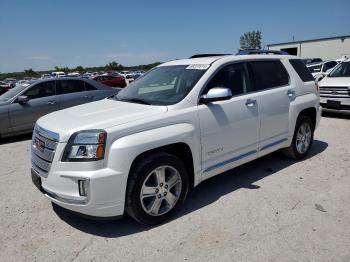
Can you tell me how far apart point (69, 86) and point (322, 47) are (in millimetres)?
49004

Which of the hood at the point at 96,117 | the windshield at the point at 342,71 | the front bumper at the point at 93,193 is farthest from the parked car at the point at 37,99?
the windshield at the point at 342,71

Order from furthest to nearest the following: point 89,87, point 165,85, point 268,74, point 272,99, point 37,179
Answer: point 89,87
point 268,74
point 272,99
point 165,85
point 37,179

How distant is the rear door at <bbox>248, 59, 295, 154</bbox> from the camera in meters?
4.57

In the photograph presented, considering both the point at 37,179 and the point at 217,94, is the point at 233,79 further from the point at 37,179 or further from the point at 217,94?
the point at 37,179

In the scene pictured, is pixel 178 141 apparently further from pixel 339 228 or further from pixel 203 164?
pixel 339 228

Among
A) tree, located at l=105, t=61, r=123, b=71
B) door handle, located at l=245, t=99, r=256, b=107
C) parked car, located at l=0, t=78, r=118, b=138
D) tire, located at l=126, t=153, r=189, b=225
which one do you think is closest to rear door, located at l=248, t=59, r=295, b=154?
door handle, located at l=245, t=99, r=256, b=107

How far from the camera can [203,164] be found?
3.83 metres

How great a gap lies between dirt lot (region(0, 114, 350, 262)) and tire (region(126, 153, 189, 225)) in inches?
6.1

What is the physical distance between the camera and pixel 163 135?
338cm

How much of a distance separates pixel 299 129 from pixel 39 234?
4202 mm

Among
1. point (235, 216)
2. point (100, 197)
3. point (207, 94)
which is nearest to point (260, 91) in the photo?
point (207, 94)

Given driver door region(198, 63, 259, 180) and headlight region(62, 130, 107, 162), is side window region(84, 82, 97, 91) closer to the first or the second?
driver door region(198, 63, 259, 180)

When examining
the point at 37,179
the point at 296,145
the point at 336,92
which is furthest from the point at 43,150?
the point at 336,92

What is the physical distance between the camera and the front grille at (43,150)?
3.26m
